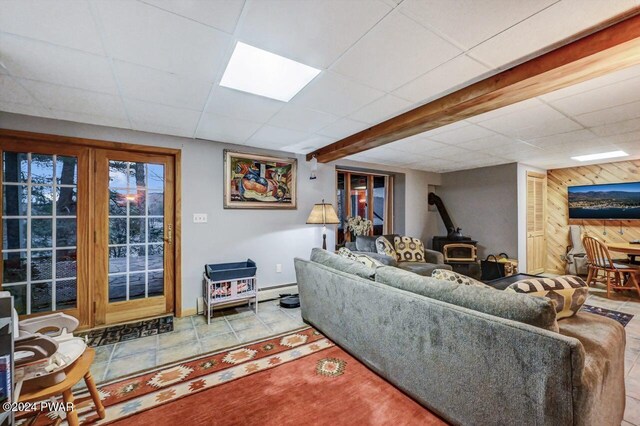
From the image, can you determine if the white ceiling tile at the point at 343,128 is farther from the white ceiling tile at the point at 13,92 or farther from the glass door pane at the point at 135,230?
the white ceiling tile at the point at 13,92

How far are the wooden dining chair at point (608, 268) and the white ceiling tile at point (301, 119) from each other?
476 cm

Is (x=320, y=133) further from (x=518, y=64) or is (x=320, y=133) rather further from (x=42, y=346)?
(x=42, y=346)

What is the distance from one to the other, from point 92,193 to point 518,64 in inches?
163

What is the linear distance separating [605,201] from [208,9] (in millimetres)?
7020

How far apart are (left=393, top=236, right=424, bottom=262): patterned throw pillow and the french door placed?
3.40 m

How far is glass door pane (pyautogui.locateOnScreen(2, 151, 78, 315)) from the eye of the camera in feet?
8.40

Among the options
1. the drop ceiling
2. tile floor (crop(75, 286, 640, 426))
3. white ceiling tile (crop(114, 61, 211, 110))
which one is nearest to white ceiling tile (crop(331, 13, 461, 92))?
the drop ceiling

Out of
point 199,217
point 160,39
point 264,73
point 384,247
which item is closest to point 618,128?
point 384,247

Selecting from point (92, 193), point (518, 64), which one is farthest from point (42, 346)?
point (518, 64)

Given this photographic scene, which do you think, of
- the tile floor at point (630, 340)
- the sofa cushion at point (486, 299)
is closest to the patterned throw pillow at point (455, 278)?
the sofa cushion at point (486, 299)

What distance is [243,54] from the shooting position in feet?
5.38

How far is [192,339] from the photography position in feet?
8.59

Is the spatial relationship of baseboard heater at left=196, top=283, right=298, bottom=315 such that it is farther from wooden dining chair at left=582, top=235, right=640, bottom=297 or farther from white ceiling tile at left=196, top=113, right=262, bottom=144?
wooden dining chair at left=582, top=235, right=640, bottom=297

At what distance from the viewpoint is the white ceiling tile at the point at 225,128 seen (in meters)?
2.68
